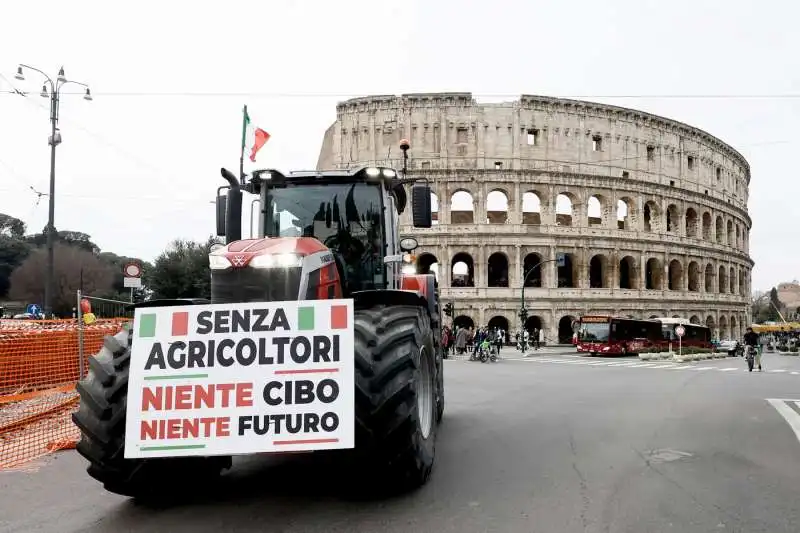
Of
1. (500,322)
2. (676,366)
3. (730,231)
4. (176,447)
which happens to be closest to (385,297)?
(176,447)

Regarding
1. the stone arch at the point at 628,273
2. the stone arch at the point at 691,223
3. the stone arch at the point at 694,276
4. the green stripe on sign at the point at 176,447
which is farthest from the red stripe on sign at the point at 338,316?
the stone arch at the point at 691,223

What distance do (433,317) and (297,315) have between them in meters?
3.44

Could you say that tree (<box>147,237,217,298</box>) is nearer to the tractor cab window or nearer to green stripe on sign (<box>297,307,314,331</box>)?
the tractor cab window

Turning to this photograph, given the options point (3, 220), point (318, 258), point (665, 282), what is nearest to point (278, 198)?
point (318, 258)

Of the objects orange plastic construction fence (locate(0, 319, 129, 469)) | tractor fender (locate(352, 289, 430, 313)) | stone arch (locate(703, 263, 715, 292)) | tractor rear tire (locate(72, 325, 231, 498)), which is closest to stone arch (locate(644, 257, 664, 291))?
stone arch (locate(703, 263, 715, 292))

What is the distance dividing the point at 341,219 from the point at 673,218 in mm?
55850

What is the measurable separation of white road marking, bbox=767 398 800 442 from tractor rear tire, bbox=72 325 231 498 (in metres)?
7.37

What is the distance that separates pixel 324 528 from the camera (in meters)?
3.88

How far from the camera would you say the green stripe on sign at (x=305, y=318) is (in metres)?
4.26

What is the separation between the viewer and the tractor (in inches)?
164

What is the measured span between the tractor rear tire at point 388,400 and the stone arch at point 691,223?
59.1 m

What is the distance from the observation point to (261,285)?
4.83m

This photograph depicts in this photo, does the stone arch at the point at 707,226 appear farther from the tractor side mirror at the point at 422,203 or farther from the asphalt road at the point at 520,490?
the tractor side mirror at the point at 422,203

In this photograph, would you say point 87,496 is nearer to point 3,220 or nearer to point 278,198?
point 278,198
